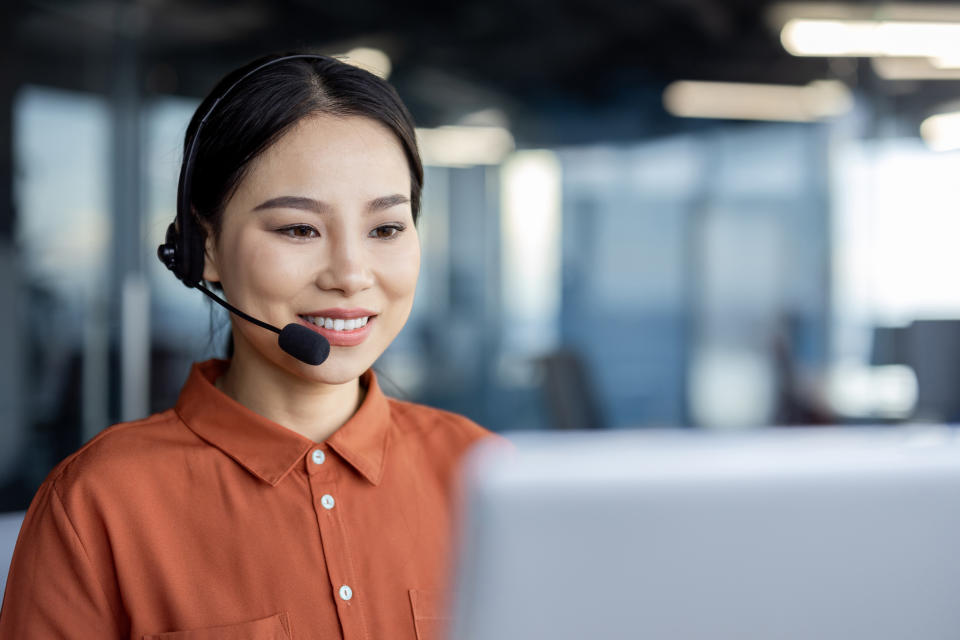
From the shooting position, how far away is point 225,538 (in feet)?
3.21

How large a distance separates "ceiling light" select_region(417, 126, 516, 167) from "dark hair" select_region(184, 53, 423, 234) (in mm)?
3906

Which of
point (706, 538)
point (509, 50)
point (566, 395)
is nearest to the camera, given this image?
point (706, 538)

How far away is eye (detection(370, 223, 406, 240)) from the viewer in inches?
42.1

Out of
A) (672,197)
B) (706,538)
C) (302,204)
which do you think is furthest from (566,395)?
(706,538)

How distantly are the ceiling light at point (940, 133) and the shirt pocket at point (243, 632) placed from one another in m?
5.39

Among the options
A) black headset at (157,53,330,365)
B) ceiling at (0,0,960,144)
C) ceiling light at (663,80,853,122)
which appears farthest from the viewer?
ceiling light at (663,80,853,122)

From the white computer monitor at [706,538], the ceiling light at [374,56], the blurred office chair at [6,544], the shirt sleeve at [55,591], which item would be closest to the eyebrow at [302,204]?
the shirt sleeve at [55,591]

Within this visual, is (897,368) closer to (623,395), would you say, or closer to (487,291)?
(623,395)

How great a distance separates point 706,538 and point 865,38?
5709mm

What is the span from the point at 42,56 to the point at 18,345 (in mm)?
1295

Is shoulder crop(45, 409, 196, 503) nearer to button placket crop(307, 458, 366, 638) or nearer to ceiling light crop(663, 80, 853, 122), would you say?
button placket crop(307, 458, 366, 638)

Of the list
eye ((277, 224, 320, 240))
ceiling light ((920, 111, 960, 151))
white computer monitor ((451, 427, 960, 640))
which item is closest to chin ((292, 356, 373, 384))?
eye ((277, 224, 320, 240))

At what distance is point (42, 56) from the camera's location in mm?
4051

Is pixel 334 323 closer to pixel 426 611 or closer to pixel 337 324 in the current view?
pixel 337 324
